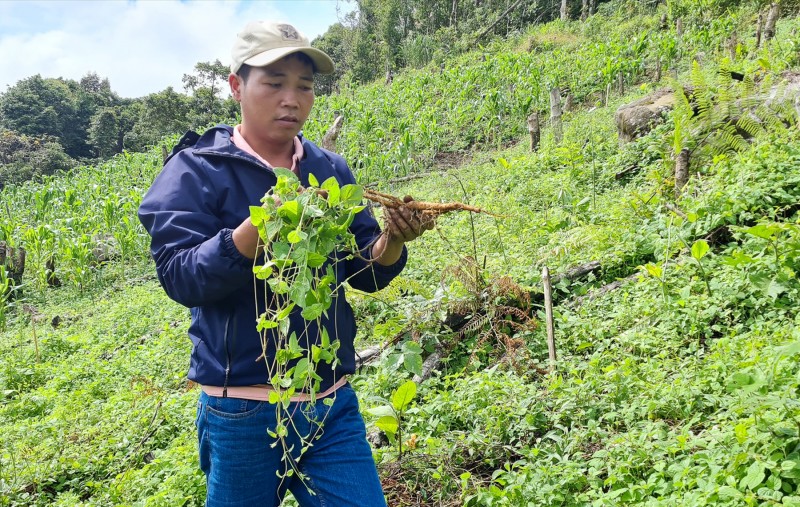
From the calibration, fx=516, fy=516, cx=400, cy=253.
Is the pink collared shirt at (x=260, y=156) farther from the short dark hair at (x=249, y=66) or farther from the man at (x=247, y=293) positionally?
the short dark hair at (x=249, y=66)

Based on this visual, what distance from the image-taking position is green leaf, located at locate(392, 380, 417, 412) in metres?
2.34

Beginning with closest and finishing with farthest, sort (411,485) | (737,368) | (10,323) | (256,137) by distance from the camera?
(256,137) → (737,368) → (411,485) → (10,323)

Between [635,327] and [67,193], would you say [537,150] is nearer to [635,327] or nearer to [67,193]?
[635,327]

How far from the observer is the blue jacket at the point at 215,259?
1.29 meters

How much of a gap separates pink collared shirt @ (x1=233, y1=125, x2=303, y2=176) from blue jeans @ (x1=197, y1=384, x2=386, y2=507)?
724mm

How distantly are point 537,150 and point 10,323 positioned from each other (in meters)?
8.46

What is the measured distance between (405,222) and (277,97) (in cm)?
54

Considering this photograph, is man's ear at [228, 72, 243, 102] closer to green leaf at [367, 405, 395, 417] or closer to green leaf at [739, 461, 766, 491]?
green leaf at [367, 405, 395, 417]

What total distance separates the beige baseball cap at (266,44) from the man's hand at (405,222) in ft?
1.79

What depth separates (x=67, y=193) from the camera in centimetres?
1089

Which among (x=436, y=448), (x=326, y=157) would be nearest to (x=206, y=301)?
(x=326, y=157)

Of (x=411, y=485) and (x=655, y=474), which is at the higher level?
(x=655, y=474)

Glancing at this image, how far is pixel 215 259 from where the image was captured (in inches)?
49.5

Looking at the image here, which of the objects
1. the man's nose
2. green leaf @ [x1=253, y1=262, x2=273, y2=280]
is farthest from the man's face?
green leaf @ [x1=253, y1=262, x2=273, y2=280]
